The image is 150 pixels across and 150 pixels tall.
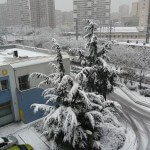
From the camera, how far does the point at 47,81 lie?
10.9m

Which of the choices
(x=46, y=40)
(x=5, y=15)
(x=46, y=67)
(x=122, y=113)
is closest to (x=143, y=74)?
(x=122, y=113)

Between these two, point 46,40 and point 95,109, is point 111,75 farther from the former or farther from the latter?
point 46,40

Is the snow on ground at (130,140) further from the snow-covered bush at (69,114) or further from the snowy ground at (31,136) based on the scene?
the snow-covered bush at (69,114)

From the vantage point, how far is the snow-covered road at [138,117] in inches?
638

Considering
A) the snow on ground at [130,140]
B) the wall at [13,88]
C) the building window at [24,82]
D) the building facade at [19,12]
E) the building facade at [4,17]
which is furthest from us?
the building facade at [4,17]

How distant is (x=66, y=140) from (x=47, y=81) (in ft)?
12.5

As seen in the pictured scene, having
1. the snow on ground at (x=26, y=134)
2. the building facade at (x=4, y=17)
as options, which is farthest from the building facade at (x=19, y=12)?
the snow on ground at (x=26, y=134)

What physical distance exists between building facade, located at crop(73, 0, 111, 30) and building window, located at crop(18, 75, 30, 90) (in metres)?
98.2

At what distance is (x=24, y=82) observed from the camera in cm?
1902

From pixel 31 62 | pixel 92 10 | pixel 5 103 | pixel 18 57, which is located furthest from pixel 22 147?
pixel 92 10

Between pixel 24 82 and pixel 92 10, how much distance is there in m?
113

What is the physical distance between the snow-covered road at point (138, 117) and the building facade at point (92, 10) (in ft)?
307

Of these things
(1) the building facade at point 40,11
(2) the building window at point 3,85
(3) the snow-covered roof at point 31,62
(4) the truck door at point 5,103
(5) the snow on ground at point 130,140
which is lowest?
(5) the snow on ground at point 130,140

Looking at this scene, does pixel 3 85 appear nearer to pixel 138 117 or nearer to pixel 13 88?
pixel 13 88
